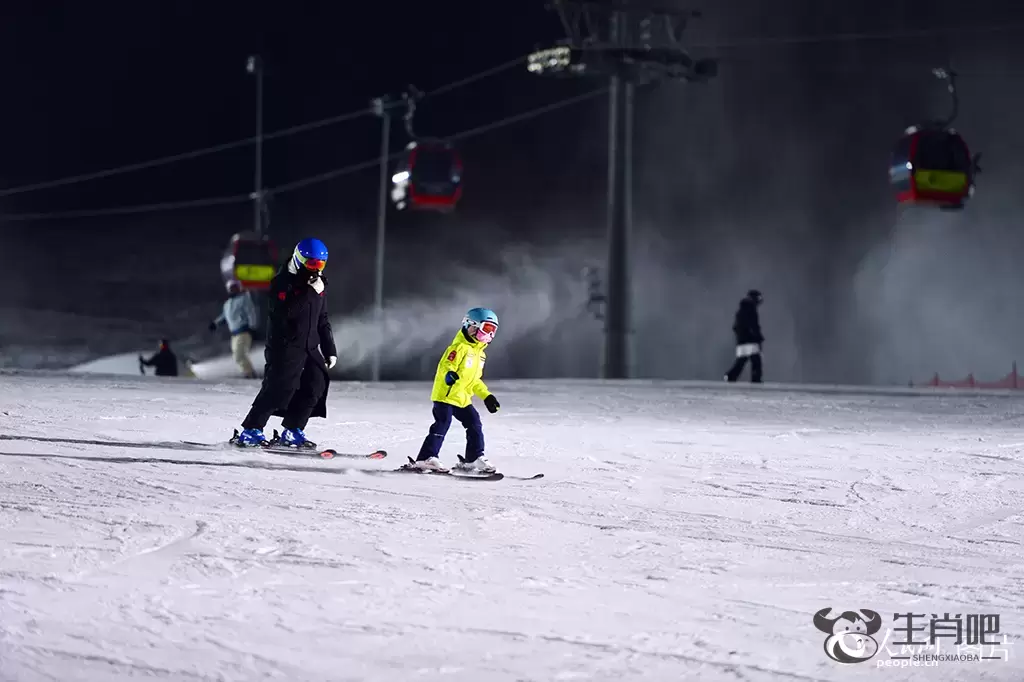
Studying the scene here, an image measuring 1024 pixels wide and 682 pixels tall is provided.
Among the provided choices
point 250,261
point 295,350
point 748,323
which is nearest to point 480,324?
point 295,350

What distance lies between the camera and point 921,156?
70.4 ft

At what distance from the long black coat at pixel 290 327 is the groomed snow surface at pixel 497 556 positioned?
2.13 ft

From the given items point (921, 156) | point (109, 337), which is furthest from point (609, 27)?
point (109, 337)

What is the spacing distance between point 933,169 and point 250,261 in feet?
57.5

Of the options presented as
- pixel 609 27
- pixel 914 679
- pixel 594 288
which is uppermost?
pixel 609 27

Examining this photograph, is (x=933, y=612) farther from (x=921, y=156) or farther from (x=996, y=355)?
(x=996, y=355)

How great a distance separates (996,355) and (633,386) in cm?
2533

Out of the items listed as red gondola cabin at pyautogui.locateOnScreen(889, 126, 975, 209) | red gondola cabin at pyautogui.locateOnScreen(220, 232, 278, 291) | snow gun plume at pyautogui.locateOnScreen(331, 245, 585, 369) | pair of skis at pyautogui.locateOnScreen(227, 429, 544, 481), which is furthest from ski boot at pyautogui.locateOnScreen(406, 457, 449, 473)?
snow gun plume at pyautogui.locateOnScreen(331, 245, 585, 369)

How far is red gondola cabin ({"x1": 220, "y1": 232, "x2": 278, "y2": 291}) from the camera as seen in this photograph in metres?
32.5

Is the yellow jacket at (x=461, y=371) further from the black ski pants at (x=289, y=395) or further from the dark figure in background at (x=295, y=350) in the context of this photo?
the black ski pants at (x=289, y=395)

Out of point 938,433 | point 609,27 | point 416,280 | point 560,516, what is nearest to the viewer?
point 560,516

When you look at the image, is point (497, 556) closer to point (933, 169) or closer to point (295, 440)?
point (295, 440)

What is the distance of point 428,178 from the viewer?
23.2 metres

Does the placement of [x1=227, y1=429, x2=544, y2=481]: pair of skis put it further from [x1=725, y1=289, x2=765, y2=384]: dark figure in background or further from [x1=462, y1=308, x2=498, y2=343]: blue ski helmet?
[x1=725, y1=289, x2=765, y2=384]: dark figure in background
